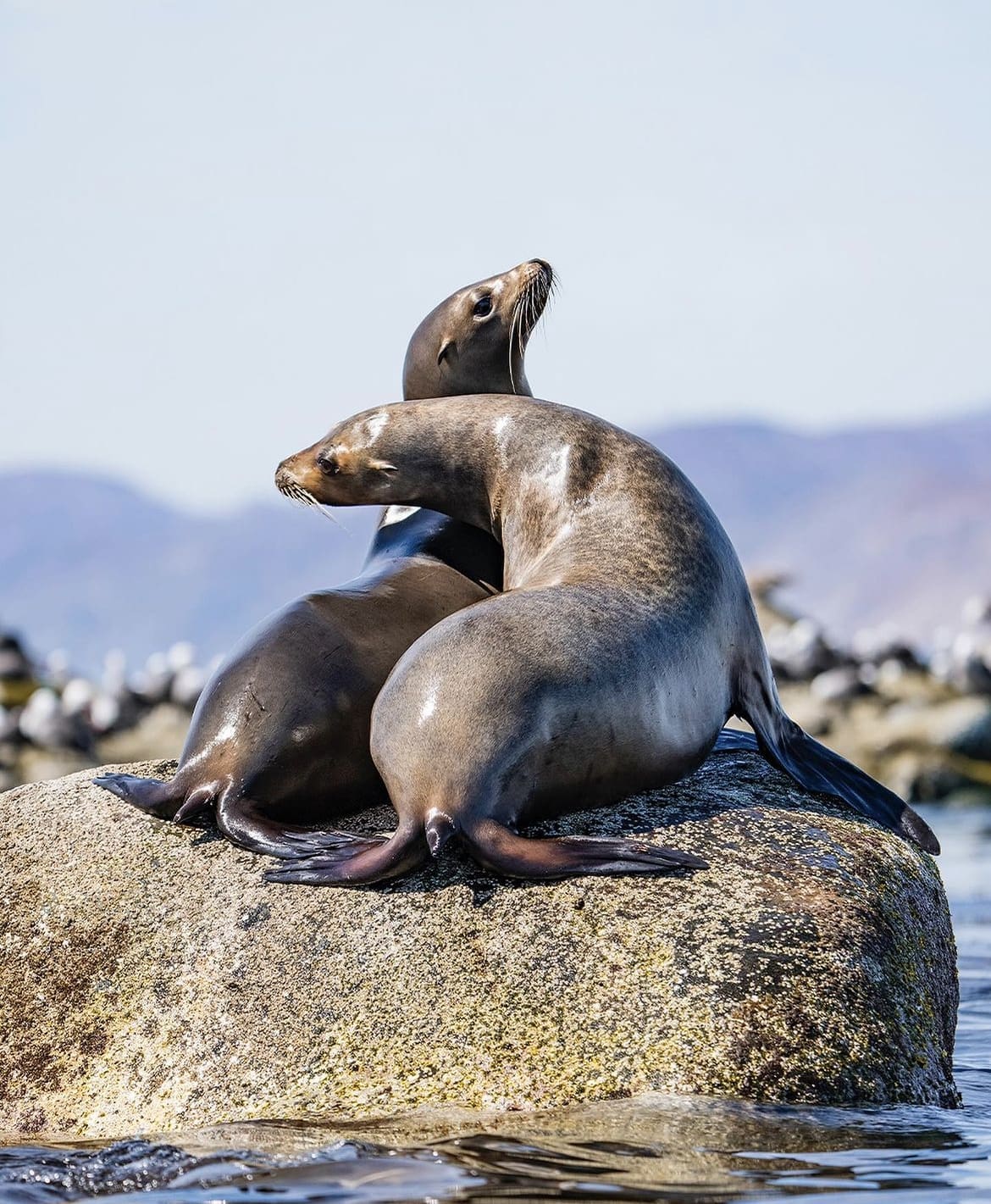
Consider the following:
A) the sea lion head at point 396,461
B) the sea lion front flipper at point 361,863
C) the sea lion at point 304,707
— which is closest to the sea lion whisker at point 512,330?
the sea lion head at point 396,461

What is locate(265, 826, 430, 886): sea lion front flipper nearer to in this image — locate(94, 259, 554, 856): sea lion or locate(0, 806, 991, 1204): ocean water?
locate(94, 259, 554, 856): sea lion

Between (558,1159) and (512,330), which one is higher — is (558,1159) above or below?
below

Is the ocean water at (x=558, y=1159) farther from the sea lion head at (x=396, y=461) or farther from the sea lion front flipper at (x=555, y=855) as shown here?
the sea lion head at (x=396, y=461)

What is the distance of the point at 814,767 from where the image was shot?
617 centimetres

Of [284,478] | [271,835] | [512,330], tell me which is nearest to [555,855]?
[271,835]

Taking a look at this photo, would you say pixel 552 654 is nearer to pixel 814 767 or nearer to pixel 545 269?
pixel 814 767

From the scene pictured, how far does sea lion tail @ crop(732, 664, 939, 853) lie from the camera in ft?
19.8

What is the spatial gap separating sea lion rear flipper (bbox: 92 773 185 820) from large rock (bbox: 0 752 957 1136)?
0.24 metres

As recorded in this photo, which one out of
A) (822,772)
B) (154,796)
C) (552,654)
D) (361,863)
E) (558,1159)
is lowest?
(558,1159)

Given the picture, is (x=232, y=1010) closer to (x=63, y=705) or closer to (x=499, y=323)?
(x=499, y=323)

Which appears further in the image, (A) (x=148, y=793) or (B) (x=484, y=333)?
(B) (x=484, y=333)

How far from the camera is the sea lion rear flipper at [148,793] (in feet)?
19.4

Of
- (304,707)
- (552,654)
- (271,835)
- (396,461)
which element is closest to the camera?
(552,654)

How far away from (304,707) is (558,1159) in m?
2.13
